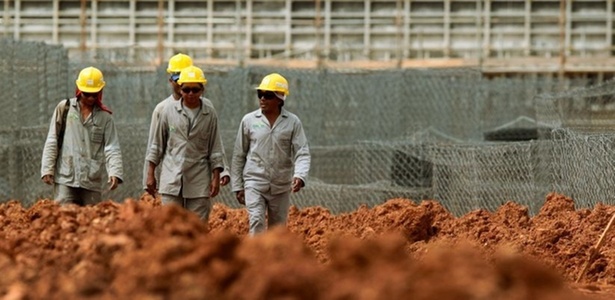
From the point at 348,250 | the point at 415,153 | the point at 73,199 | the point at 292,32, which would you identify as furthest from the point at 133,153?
the point at 292,32

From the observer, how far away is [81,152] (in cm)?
1243

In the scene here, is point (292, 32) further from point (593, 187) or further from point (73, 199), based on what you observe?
point (73, 199)

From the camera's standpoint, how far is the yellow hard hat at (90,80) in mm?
12234

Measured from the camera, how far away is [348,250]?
672 cm

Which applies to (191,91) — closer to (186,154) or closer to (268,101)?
(186,154)

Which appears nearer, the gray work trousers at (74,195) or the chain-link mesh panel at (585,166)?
the gray work trousers at (74,195)

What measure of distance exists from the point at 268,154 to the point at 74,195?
5.37 ft

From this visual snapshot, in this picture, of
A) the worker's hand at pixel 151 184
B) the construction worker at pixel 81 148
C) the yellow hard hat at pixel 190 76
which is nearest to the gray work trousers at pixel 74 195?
the construction worker at pixel 81 148

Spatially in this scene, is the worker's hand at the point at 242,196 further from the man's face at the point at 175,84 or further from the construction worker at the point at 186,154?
the man's face at the point at 175,84

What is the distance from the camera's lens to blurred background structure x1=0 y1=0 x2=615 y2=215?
17.2m

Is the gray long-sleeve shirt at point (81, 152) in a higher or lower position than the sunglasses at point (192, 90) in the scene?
lower

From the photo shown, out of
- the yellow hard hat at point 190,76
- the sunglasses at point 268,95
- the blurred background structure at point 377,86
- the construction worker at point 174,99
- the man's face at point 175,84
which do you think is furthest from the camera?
the blurred background structure at point 377,86

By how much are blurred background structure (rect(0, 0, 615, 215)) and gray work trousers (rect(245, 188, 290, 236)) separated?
11.1ft

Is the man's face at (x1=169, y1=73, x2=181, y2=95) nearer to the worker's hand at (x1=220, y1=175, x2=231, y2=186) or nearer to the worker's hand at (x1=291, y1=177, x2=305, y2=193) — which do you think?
the worker's hand at (x1=220, y1=175, x2=231, y2=186)
